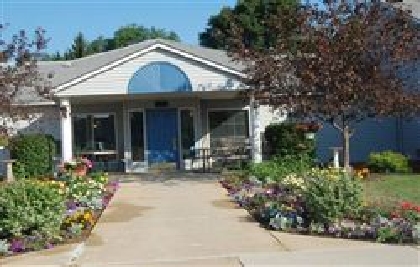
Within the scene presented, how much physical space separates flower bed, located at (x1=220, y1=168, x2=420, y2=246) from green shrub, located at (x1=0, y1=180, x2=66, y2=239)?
353 centimetres

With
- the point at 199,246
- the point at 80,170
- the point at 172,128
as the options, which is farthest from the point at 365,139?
the point at 199,246

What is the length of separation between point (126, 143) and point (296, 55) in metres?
9.42

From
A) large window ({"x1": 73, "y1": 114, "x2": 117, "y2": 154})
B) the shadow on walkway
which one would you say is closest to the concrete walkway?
the shadow on walkway

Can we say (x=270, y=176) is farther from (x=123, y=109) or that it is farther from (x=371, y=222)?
(x=123, y=109)

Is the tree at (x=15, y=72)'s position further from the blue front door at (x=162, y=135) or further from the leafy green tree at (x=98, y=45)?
the leafy green tree at (x=98, y=45)

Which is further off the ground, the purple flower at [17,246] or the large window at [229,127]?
the large window at [229,127]

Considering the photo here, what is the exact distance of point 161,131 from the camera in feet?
88.2

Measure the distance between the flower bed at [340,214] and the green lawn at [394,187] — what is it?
2211mm

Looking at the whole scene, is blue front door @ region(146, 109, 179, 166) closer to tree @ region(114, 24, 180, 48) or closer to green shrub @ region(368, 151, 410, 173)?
green shrub @ region(368, 151, 410, 173)

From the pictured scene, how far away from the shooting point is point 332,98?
19.1 m

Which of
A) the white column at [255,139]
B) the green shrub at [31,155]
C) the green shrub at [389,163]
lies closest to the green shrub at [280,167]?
the white column at [255,139]

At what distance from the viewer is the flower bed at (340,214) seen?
36.5 feet

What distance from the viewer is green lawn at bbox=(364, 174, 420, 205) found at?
1570 cm

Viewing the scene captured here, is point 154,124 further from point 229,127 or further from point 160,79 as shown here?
point 160,79
